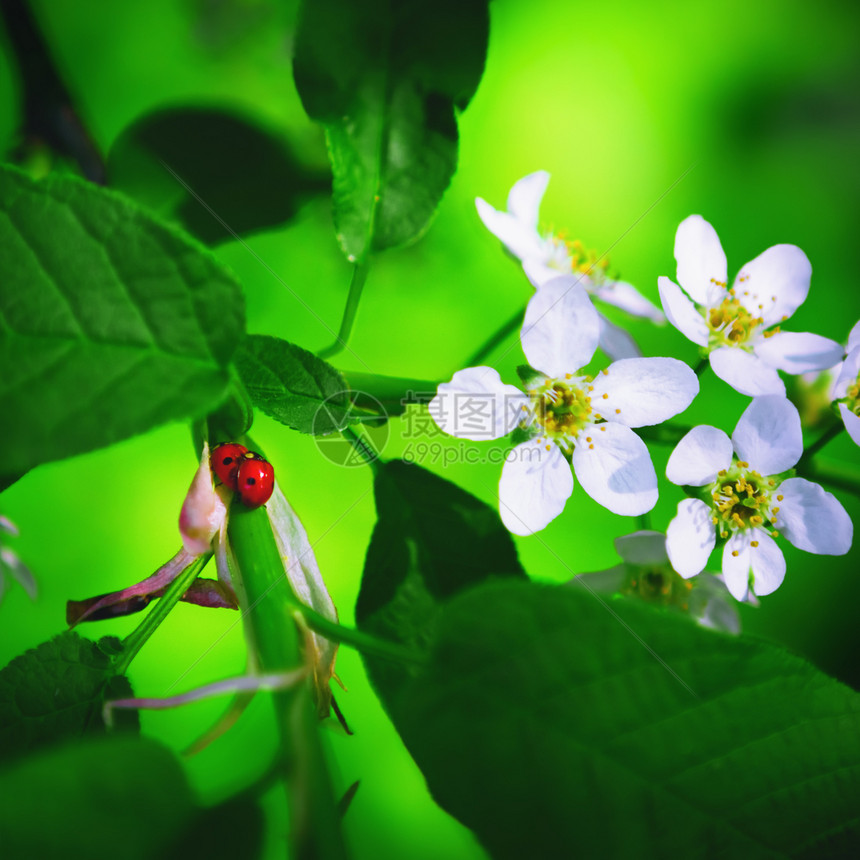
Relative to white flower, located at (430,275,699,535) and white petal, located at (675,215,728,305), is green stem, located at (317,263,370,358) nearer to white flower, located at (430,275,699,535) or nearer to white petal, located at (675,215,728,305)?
white flower, located at (430,275,699,535)

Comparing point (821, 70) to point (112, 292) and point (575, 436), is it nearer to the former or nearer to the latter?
point (575, 436)

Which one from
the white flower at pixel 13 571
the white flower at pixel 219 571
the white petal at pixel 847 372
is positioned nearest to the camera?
the white flower at pixel 219 571

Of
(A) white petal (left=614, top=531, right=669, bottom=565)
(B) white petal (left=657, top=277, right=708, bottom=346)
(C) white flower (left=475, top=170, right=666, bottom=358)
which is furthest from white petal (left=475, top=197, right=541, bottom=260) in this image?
(A) white petal (left=614, top=531, right=669, bottom=565)

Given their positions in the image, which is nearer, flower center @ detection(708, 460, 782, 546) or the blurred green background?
flower center @ detection(708, 460, 782, 546)

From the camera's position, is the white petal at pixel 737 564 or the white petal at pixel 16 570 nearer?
the white petal at pixel 737 564

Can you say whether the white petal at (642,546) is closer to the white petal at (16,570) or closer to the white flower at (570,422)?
the white flower at (570,422)

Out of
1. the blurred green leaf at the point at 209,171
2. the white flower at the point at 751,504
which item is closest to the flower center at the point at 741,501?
the white flower at the point at 751,504

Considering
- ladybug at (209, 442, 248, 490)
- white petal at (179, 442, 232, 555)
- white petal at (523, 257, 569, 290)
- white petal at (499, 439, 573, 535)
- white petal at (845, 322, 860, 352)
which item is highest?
white petal at (523, 257, 569, 290)
